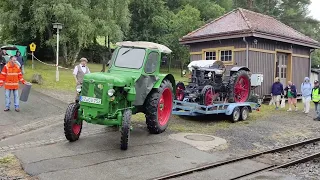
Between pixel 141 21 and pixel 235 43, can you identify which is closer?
pixel 235 43

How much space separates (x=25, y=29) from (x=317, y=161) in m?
25.7

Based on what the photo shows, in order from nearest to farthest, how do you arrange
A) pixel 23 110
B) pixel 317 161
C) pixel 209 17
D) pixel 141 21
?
pixel 317 161, pixel 23 110, pixel 141 21, pixel 209 17

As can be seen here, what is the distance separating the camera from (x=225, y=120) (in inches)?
499

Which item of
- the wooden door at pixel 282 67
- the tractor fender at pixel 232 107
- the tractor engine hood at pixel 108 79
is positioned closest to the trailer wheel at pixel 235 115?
the tractor fender at pixel 232 107

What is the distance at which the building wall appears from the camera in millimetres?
17797

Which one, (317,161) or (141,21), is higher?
(141,21)

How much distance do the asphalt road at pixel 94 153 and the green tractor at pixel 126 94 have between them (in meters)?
0.43

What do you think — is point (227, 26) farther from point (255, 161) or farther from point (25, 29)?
point (25, 29)

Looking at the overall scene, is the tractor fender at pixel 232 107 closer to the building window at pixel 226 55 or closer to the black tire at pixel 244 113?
the black tire at pixel 244 113

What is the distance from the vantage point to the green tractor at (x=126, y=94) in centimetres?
771

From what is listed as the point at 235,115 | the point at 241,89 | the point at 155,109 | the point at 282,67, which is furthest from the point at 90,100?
the point at 282,67

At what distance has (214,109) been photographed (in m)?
11.8

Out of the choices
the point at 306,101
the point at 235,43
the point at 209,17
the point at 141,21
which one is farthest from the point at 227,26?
the point at 209,17

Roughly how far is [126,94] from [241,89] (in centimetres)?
660
